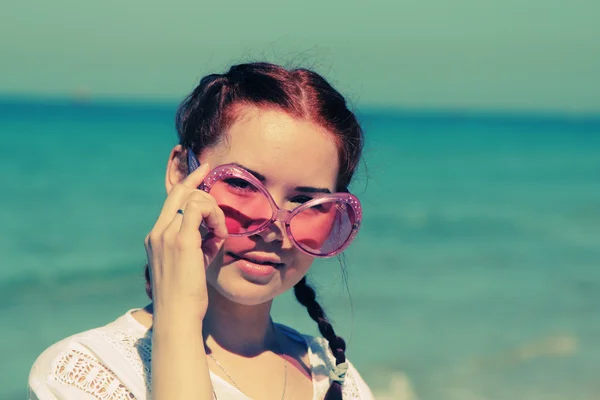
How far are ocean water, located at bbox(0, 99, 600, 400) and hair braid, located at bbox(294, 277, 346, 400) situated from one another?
312mm

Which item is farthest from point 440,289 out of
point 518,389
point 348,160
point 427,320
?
point 348,160

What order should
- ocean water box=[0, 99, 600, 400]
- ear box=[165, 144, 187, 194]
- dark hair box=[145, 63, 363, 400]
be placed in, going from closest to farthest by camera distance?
dark hair box=[145, 63, 363, 400] → ear box=[165, 144, 187, 194] → ocean water box=[0, 99, 600, 400]

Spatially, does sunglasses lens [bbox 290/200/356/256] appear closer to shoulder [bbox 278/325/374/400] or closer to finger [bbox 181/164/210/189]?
finger [bbox 181/164/210/189]

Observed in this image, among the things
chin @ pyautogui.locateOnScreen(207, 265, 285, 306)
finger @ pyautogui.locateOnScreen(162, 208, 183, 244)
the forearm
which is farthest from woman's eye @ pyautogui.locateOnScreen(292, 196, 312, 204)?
the forearm

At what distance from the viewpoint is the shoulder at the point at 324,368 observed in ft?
10.1

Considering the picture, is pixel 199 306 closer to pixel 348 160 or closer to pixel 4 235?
pixel 348 160

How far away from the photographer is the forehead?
256 cm

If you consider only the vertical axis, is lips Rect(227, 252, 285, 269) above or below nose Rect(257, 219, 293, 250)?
below

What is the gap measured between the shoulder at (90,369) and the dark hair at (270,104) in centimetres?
21

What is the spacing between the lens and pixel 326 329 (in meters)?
3.16

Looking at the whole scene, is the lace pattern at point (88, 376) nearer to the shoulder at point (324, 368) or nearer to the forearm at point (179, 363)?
the forearm at point (179, 363)

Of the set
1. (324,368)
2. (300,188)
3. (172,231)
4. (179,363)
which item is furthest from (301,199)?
(324,368)

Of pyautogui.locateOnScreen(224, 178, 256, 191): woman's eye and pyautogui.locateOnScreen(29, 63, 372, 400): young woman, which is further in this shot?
pyautogui.locateOnScreen(224, 178, 256, 191): woman's eye

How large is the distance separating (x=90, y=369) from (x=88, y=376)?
3cm
